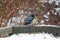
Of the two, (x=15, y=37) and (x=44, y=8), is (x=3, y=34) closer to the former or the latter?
(x=15, y=37)

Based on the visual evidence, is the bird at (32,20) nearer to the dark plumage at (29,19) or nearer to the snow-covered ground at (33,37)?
the dark plumage at (29,19)

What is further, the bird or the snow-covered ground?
the bird

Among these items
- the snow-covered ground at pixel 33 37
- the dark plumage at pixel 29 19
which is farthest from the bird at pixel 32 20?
the snow-covered ground at pixel 33 37

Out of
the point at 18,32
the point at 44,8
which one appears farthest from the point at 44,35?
the point at 44,8

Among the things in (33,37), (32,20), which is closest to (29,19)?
(32,20)

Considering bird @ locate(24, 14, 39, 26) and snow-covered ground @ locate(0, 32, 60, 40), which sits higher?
bird @ locate(24, 14, 39, 26)

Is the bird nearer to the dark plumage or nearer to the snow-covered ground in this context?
the dark plumage

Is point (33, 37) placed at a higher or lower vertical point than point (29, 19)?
lower

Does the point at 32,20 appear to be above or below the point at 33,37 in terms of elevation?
above

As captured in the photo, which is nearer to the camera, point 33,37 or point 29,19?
point 33,37

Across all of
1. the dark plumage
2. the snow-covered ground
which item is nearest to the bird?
the dark plumage

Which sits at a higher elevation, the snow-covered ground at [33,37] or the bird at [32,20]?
the bird at [32,20]

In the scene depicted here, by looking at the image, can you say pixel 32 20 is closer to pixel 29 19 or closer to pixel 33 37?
pixel 29 19

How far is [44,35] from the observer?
5.27 meters
